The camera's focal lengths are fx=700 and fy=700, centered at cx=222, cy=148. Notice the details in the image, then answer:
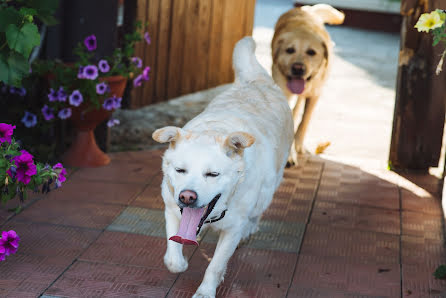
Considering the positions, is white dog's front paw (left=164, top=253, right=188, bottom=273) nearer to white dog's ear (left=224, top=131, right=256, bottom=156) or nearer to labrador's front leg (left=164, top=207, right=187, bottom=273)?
labrador's front leg (left=164, top=207, right=187, bottom=273)

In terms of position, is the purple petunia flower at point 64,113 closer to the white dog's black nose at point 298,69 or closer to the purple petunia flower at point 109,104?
the purple petunia flower at point 109,104

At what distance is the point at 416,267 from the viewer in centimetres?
435

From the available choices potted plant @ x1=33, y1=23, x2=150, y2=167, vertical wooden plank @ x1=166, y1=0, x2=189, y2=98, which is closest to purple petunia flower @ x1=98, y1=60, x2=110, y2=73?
potted plant @ x1=33, y1=23, x2=150, y2=167

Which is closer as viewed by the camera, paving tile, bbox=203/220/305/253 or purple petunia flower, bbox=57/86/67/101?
paving tile, bbox=203/220/305/253

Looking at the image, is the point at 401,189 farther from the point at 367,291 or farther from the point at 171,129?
the point at 171,129

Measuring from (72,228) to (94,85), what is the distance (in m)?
1.39

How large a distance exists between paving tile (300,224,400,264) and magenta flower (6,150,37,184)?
1779 mm

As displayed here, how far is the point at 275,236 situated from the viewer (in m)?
4.74

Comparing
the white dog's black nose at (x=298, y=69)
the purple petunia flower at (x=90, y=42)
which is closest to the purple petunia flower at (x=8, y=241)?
the purple petunia flower at (x=90, y=42)

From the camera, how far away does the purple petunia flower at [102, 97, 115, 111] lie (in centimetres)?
573

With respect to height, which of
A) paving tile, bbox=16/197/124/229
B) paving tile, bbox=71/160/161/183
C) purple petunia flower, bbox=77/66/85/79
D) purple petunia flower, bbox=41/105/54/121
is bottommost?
paving tile, bbox=71/160/161/183

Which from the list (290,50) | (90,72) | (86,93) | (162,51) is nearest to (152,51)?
(162,51)

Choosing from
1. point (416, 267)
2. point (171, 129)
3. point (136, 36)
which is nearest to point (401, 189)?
point (416, 267)

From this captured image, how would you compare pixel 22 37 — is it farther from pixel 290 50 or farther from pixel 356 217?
pixel 290 50
